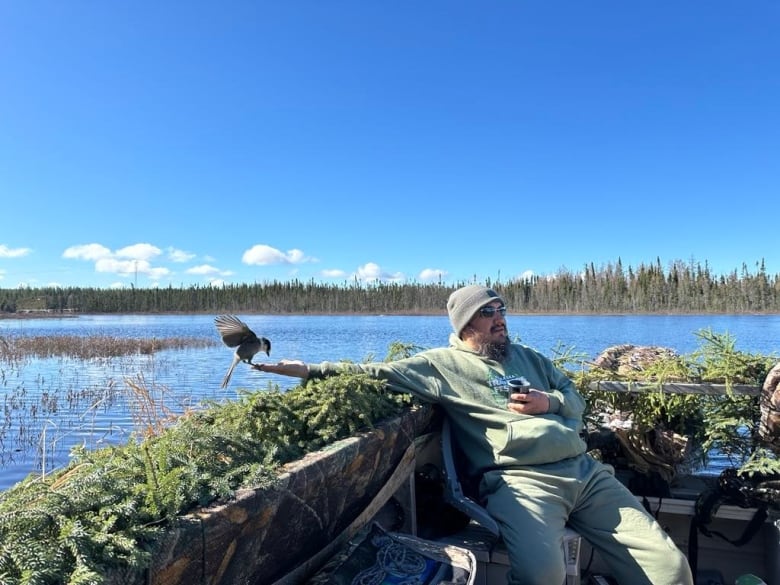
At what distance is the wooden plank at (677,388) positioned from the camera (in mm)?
3328

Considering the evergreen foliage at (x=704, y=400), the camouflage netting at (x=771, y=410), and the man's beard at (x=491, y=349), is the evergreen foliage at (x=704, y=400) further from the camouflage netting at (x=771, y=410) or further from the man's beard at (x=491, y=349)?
the man's beard at (x=491, y=349)

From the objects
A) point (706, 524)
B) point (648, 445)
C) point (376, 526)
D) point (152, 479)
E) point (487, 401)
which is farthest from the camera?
point (648, 445)

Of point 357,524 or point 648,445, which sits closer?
point 357,524

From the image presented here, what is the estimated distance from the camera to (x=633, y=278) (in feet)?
302

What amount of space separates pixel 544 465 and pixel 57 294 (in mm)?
120996

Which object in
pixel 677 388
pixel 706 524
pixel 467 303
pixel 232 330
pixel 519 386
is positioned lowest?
pixel 706 524

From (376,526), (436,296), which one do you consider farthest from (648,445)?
(436,296)

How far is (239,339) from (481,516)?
130cm

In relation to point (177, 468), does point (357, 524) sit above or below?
below

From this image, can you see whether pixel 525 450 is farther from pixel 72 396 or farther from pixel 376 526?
pixel 72 396

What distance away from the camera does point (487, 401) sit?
9.45ft

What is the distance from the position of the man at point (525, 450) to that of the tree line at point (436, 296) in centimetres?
7973

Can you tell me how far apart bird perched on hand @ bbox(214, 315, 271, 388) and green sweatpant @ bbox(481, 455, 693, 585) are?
3.98 feet

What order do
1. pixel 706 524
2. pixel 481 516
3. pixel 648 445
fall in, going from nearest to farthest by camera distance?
pixel 481 516 < pixel 706 524 < pixel 648 445
